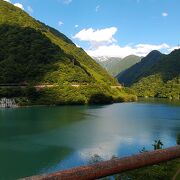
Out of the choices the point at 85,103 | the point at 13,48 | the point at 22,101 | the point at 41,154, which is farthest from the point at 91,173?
the point at 13,48

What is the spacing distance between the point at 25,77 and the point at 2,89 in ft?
54.1

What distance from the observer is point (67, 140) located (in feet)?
182

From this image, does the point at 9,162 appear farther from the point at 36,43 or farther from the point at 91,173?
the point at 36,43

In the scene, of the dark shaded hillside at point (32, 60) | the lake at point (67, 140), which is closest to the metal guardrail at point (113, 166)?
the lake at point (67, 140)

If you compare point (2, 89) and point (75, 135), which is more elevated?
point (2, 89)

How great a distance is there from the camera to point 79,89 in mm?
144000

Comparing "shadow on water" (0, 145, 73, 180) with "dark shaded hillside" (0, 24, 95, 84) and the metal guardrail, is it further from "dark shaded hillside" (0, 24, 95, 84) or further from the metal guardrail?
"dark shaded hillside" (0, 24, 95, 84)

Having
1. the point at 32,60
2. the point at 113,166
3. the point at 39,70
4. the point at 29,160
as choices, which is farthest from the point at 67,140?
the point at 32,60

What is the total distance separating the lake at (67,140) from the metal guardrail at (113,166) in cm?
3262

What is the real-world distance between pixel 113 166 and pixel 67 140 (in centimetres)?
5381

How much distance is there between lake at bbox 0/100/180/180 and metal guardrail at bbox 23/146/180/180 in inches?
1284

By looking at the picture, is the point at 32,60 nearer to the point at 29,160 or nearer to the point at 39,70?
the point at 39,70

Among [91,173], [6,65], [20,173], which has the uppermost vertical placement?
[6,65]

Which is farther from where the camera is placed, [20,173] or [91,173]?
[20,173]
